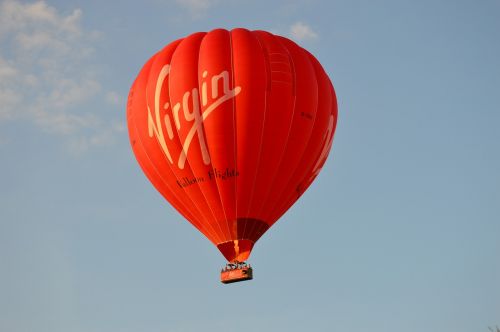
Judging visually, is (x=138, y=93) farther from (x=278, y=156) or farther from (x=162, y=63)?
(x=278, y=156)

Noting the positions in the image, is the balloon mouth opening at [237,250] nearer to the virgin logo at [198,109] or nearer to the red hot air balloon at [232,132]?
the red hot air balloon at [232,132]

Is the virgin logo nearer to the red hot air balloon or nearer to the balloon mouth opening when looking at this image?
the red hot air balloon

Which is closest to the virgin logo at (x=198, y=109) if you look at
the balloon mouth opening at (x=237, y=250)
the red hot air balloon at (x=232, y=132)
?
the red hot air balloon at (x=232, y=132)

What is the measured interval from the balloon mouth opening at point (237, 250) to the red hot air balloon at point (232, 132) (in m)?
0.04

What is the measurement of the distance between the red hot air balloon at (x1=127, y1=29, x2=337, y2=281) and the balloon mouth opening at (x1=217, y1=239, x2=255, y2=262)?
0.04 m

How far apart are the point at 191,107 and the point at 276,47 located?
4097mm

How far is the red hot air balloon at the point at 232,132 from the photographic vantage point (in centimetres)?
4244

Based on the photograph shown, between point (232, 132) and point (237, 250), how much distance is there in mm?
4245

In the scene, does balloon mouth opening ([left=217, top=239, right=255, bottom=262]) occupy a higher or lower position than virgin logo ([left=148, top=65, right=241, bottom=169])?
lower

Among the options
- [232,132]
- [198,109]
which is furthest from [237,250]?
[198,109]

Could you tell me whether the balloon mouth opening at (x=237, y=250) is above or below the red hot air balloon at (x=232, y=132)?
below

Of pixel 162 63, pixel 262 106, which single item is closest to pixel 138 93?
pixel 162 63

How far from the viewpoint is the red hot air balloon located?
4244 cm

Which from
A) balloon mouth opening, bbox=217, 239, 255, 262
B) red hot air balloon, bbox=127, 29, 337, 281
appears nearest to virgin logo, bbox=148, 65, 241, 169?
red hot air balloon, bbox=127, 29, 337, 281
